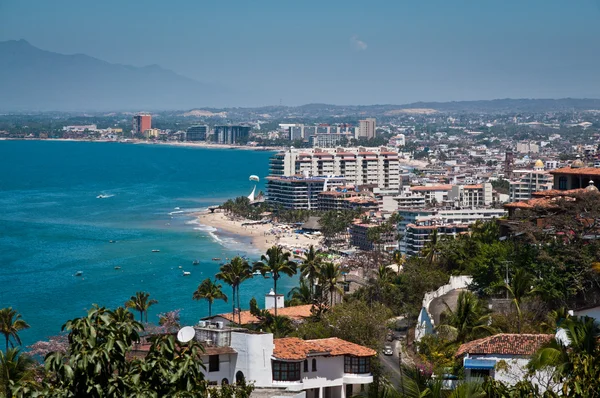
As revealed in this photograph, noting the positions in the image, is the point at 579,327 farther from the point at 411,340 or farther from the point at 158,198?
the point at 158,198

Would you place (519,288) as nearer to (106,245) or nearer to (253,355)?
(253,355)

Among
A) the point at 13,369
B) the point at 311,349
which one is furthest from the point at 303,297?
the point at 13,369

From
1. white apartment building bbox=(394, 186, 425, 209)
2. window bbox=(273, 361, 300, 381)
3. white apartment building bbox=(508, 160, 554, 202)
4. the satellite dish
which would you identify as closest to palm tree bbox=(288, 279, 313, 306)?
window bbox=(273, 361, 300, 381)

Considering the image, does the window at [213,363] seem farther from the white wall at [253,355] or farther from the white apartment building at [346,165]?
the white apartment building at [346,165]

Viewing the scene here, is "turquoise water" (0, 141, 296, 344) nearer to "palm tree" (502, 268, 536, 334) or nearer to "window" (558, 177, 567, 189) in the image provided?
"window" (558, 177, 567, 189)

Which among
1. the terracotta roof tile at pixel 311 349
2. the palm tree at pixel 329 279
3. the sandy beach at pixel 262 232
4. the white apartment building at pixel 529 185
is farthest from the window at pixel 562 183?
the white apartment building at pixel 529 185

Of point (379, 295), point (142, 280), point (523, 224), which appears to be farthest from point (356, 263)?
point (523, 224)
